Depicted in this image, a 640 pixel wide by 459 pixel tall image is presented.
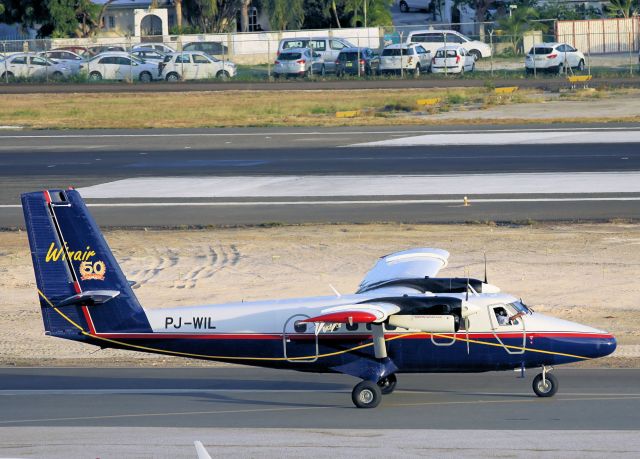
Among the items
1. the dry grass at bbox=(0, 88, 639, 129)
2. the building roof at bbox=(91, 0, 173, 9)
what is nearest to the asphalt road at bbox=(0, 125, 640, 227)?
the dry grass at bbox=(0, 88, 639, 129)

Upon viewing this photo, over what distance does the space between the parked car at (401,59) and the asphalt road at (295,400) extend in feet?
190

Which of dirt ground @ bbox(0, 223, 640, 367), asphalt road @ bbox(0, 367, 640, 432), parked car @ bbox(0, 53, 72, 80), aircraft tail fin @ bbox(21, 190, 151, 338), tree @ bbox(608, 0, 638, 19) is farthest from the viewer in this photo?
tree @ bbox(608, 0, 638, 19)

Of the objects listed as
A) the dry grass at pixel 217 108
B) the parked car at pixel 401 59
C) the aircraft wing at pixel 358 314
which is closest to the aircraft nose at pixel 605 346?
the aircraft wing at pixel 358 314

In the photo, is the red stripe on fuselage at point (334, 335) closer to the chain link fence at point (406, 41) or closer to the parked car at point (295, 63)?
the chain link fence at point (406, 41)

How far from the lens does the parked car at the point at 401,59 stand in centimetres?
7719

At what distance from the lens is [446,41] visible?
84062 millimetres

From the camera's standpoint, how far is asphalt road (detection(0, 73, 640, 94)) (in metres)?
70.1

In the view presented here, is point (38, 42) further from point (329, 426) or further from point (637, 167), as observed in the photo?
point (329, 426)

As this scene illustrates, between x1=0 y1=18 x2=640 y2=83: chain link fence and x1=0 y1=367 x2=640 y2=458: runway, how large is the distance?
58231 millimetres

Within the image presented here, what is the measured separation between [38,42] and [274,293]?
6741 cm

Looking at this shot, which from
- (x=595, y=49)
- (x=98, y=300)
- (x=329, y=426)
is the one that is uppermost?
(x=595, y=49)

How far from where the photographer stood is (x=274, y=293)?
87.2 ft

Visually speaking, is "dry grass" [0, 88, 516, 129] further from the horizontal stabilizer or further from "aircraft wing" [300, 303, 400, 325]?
"aircraft wing" [300, 303, 400, 325]

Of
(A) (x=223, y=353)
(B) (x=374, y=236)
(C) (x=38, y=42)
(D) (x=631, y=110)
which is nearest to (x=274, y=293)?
(B) (x=374, y=236)
